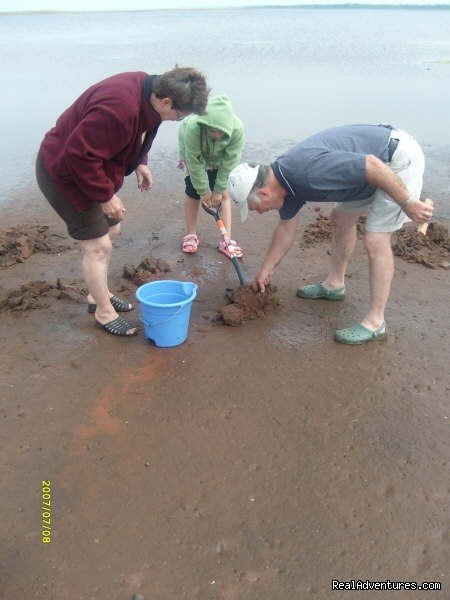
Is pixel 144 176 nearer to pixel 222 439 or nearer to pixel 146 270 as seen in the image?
pixel 146 270

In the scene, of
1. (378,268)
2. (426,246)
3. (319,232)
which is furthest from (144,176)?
(426,246)

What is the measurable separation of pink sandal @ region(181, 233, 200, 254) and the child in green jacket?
1.23 feet

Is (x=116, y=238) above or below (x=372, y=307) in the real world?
below

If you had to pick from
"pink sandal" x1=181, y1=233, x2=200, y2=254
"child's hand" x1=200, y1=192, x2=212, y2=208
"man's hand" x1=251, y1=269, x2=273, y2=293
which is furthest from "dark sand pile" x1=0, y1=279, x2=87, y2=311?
"man's hand" x1=251, y1=269, x2=273, y2=293

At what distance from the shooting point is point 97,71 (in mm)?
13758

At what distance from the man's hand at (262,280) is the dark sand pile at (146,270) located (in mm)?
922

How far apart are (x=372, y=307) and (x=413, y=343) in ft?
1.19

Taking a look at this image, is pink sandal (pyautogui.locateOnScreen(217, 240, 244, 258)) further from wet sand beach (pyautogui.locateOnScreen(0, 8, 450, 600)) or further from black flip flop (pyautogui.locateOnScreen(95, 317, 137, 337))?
black flip flop (pyautogui.locateOnScreen(95, 317, 137, 337))

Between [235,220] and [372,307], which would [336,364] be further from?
[235,220]

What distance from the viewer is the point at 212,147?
159 inches

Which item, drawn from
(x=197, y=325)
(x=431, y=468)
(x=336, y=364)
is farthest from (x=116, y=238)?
(x=431, y=468)

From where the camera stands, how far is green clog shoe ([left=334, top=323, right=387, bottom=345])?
3402 millimetres
